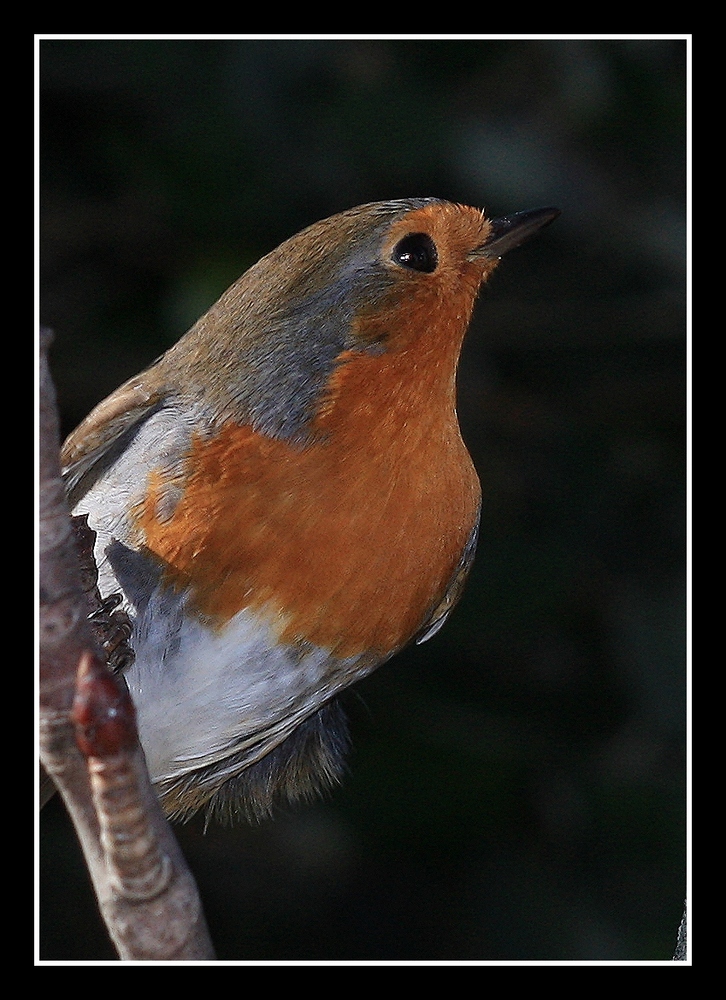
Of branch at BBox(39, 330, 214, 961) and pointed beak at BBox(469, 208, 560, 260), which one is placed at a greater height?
pointed beak at BBox(469, 208, 560, 260)

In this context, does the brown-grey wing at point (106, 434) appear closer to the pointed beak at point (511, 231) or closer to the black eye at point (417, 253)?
the black eye at point (417, 253)

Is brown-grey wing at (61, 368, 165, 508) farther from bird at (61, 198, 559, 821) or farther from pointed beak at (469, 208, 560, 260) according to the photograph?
pointed beak at (469, 208, 560, 260)

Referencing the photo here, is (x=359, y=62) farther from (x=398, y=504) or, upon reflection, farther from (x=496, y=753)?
(x=496, y=753)

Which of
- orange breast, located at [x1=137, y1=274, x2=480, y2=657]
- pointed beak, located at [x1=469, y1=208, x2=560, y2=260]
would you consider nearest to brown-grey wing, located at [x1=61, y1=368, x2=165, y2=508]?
orange breast, located at [x1=137, y1=274, x2=480, y2=657]

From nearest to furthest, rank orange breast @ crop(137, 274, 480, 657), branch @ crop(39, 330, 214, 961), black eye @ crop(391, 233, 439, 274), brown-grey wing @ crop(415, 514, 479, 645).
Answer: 1. branch @ crop(39, 330, 214, 961)
2. orange breast @ crop(137, 274, 480, 657)
3. black eye @ crop(391, 233, 439, 274)
4. brown-grey wing @ crop(415, 514, 479, 645)

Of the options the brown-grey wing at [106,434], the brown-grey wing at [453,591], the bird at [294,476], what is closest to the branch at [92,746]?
the bird at [294,476]

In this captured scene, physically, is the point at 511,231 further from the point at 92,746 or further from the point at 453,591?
the point at 92,746
